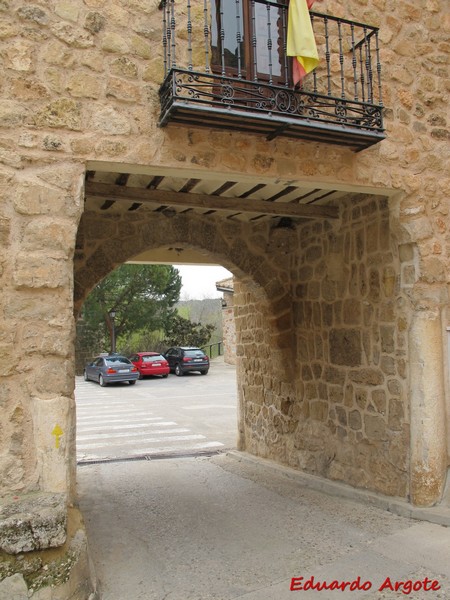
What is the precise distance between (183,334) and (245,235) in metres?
20.8

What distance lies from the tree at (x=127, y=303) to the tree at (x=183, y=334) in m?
0.86

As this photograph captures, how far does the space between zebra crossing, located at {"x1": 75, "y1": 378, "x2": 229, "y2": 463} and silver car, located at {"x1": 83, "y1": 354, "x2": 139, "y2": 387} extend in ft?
12.9

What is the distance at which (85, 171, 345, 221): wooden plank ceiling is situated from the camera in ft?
14.4

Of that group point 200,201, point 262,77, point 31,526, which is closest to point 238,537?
point 31,526

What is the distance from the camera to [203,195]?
471 cm

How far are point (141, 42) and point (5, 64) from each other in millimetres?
868

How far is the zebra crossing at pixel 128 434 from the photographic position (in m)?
8.09

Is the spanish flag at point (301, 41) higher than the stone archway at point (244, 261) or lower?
higher

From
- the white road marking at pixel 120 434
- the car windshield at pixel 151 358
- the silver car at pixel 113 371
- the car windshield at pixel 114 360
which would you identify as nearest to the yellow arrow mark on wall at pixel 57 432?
the white road marking at pixel 120 434

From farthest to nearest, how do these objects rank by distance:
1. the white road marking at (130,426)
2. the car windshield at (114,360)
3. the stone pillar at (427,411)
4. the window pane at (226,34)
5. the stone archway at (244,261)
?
the car windshield at (114,360), the white road marking at (130,426), the stone archway at (244,261), the stone pillar at (427,411), the window pane at (226,34)

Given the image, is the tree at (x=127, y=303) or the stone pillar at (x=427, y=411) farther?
the tree at (x=127, y=303)

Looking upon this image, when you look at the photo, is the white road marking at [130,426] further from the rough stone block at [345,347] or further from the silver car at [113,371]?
the silver car at [113,371]

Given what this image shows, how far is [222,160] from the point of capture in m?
3.50

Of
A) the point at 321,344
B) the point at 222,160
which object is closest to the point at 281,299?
the point at 321,344
